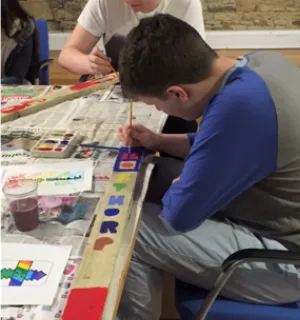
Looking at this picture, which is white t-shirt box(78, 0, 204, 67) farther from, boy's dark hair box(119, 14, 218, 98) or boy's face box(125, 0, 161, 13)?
boy's dark hair box(119, 14, 218, 98)

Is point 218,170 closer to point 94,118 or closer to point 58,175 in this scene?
point 58,175

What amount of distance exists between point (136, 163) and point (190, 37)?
374 mm

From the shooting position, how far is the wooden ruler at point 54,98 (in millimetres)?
1639

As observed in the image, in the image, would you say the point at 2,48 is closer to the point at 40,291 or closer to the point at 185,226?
the point at 185,226

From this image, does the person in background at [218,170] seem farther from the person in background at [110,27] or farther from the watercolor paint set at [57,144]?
the person in background at [110,27]

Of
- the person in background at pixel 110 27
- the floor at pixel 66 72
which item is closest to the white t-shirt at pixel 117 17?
the person in background at pixel 110 27

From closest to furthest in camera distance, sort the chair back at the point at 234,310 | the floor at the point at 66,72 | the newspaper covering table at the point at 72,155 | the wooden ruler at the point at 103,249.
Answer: the wooden ruler at the point at 103,249 → the newspaper covering table at the point at 72,155 → the chair back at the point at 234,310 → the floor at the point at 66,72

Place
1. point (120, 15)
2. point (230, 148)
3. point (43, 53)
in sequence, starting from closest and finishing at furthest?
point (230, 148) → point (120, 15) → point (43, 53)

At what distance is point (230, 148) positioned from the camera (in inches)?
40.4

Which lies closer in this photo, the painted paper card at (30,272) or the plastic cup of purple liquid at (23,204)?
the painted paper card at (30,272)

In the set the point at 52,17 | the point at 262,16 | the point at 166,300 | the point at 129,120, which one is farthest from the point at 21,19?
the point at 262,16

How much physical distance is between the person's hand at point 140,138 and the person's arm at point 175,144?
2cm

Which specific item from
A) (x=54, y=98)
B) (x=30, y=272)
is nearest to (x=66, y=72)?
(x=54, y=98)

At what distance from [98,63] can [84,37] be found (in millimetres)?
244
